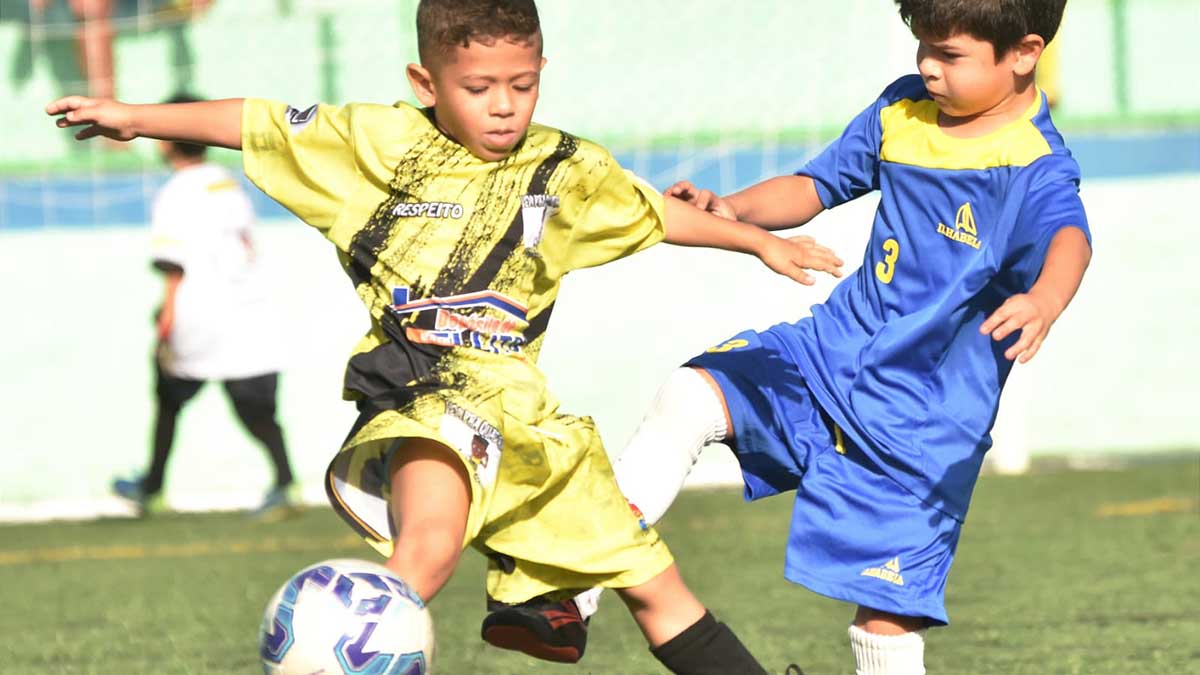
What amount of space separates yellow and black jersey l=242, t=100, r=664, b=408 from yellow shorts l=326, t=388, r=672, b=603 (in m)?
0.12

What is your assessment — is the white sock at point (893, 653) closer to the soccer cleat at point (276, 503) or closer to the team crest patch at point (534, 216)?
the team crest patch at point (534, 216)

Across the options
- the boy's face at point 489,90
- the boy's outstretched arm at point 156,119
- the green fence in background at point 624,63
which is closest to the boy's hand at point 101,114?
the boy's outstretched arm at point 156,119

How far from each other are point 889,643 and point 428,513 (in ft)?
3.33

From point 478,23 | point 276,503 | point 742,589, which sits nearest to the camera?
point 478,23

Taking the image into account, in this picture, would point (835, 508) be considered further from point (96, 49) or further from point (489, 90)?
point (96, 49)

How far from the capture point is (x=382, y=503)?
3.31m

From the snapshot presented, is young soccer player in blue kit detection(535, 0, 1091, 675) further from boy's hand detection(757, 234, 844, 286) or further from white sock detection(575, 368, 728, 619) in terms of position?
boy's hand detection(757, 234, 844, 286)

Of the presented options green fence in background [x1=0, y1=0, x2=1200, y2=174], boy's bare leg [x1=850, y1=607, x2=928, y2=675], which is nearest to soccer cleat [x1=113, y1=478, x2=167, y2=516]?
green fence in background [x1=0, y1=0, x2=1200, y2=174]

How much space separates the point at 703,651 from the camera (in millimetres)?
3418

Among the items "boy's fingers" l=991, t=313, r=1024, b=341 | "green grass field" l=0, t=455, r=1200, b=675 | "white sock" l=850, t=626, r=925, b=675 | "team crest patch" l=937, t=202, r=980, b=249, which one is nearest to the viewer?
"boy's fingers" l=991, t=313, r=1024, b=341

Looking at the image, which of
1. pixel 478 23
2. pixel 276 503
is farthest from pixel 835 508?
pixel 276 503

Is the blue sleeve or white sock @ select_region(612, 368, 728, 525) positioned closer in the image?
the blue sleeve

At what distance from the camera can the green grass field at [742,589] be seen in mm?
4559

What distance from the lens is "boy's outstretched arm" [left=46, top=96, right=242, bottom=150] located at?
3334mm
